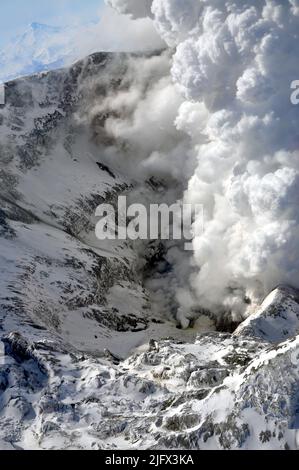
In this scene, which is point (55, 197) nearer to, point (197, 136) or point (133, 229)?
point (133, 229)

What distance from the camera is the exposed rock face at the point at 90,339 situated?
67.8 meters

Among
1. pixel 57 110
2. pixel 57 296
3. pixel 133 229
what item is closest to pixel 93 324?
pixel 57 296

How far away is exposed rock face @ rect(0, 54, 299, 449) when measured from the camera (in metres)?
67.8
